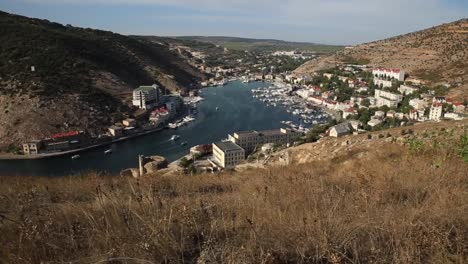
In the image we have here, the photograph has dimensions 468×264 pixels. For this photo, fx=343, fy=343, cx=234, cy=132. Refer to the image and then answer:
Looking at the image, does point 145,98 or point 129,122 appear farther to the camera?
point 145,98

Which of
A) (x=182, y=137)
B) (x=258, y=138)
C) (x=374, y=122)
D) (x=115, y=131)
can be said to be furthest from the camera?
(x=182, y=137)

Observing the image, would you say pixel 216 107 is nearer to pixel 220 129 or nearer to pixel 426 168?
pixel 220 129

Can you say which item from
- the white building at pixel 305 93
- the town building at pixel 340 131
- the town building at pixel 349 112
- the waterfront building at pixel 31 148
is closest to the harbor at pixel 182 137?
the waterfront building at pixel 31 148

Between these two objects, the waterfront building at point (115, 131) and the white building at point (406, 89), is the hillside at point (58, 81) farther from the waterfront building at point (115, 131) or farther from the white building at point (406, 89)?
the white building at point (406, 89)

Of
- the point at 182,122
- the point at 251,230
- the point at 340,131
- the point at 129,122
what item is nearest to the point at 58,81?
the point at 129,122

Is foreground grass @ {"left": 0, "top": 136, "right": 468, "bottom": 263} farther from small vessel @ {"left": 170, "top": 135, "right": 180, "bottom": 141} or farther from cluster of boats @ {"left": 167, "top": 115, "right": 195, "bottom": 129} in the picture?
cluster of boats @ {"left": 167, "top": 115, "right": 195, "bottom": 129}

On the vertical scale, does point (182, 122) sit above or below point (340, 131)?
below

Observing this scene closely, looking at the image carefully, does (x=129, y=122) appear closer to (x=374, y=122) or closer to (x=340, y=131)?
(x=340, y=131)

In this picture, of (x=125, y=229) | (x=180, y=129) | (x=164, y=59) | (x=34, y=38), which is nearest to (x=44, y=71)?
(x=34, y=38)
